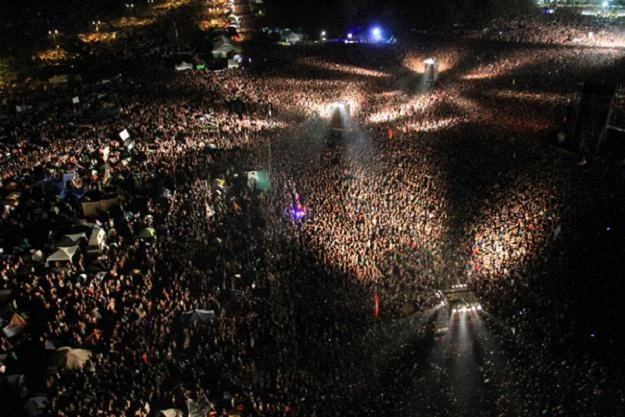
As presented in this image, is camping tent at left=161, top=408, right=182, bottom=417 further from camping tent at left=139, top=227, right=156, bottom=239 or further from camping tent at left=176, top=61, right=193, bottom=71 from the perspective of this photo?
camping tent at left=176, top=61, right=193, bottom=71

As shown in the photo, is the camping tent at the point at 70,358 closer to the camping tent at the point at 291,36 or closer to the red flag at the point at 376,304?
the red flag at the point at 376,304

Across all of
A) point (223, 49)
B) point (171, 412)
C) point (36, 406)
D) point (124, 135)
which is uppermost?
point (223, 49)

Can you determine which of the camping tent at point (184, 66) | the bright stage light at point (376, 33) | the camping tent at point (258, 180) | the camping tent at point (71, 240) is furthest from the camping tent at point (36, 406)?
the bright stage light at point (376, 33)

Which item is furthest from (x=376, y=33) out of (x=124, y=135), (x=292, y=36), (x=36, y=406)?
(x=36, y=406)

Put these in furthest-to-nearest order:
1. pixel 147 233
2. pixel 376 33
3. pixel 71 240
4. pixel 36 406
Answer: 1. pixel 376 33
2. pixel 147 233
3. pixel 71 240
4. pixel 36 406

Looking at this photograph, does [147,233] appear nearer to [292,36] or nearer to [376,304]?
[376,304]

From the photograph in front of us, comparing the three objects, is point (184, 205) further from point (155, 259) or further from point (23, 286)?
point (23, 286)
